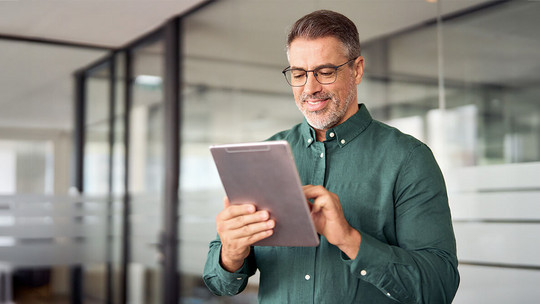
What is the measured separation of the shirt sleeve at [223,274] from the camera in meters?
1.48

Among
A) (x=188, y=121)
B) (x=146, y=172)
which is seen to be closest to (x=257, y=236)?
(x=188, y=121)

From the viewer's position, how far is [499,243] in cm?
234

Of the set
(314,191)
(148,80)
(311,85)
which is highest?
(148,80)

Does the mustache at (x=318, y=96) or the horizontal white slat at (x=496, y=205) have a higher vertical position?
the mustache at (x=318, y=96)

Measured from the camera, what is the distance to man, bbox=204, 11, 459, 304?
1.28 metres

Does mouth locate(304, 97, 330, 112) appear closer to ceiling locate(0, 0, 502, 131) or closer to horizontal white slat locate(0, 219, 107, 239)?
ceiling locate(0, 0, 502, 131)

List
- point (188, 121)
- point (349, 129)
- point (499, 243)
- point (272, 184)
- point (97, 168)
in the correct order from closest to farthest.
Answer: point (272, 184)
point (349, 129)
point (499, 243)
point (188, 121)
point (97, 168)

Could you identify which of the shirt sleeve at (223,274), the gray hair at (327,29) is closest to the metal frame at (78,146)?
the shirt sleeve at (223,274)

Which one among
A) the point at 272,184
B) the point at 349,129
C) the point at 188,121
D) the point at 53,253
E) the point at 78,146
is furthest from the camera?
the point at 78,146

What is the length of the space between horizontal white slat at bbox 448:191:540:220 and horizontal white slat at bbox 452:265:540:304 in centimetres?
20

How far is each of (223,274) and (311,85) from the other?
50 centimetres

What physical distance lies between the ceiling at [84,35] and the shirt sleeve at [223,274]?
168 centimetres

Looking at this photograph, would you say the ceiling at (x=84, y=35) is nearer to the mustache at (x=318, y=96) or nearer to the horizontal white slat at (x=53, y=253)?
the horizontal white slat at (x=53, y=253)

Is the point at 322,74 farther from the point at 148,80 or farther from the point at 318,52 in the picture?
the point at 148,80
